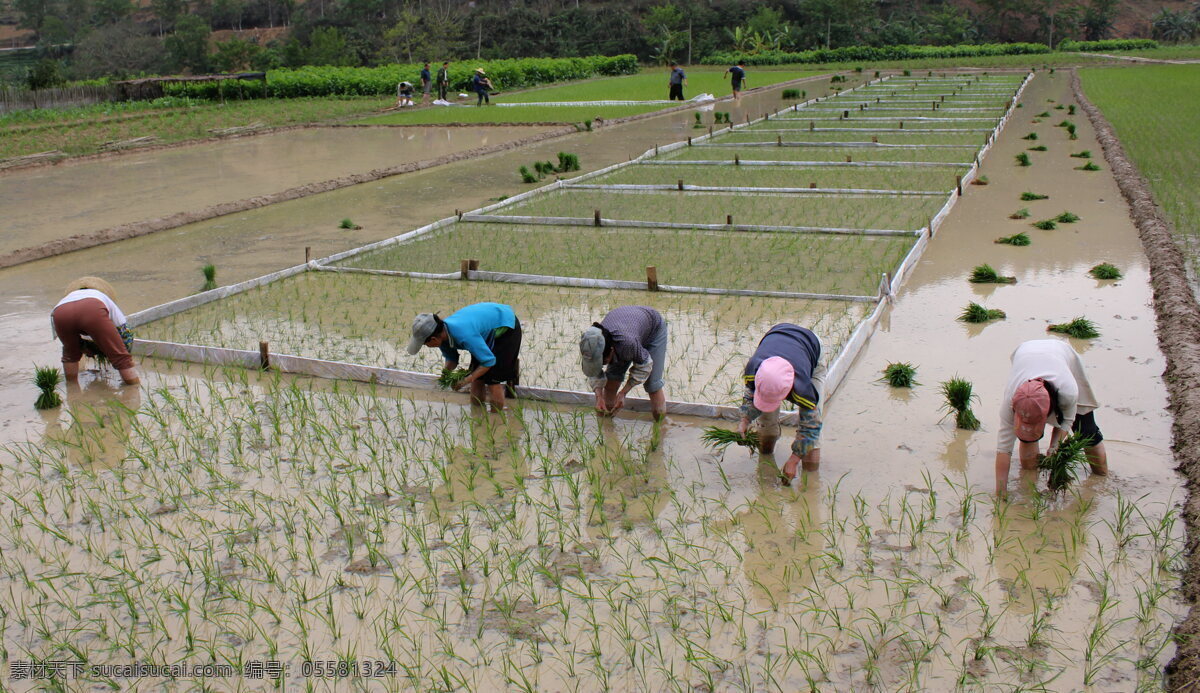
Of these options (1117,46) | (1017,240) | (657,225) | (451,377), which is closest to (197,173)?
(657,225)

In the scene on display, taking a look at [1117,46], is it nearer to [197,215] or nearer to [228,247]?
[197,215]

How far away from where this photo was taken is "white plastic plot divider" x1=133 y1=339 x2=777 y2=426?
18.4 ft

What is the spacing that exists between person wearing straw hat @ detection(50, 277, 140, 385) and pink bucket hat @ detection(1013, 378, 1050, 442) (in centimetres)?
523

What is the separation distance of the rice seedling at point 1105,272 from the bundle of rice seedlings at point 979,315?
151 centimetres

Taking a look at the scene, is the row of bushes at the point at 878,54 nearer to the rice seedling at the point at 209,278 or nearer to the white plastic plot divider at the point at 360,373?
the rice seedling at the point at 209,278

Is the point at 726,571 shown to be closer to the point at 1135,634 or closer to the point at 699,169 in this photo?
the point at 1135,634

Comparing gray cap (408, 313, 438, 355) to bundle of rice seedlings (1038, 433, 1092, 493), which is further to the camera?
gray cap (408, 313, 438, 355)

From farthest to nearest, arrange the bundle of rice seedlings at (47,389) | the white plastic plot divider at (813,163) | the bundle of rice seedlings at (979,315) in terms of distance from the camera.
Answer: the white plastic plot divider at (813,163) < the bundle of rice seedlings at (979,315) < the bundle of rice seedlings at (47,389)

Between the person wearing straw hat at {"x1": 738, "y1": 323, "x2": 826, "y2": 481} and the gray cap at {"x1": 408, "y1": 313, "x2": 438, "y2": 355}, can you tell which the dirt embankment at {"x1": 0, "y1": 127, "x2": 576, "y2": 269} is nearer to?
the gray cap at {"x1": 408, "y1": 313, "x2": 438, "y2": 355}

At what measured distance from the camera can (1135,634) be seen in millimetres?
3549

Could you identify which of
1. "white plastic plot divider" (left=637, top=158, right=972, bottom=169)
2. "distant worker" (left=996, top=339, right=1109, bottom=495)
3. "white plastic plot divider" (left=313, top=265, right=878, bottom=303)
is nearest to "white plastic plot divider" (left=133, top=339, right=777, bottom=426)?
"distant worker" (left=996, top=339, right=1109, bottom=495)

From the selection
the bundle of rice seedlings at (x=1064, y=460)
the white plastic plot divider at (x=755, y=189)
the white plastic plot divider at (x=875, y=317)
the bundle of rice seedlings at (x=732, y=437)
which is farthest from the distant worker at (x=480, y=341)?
the white plastic plot divider at (x=755, y=189)

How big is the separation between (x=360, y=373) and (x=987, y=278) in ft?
16.6

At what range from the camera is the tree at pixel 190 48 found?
59000 mm
